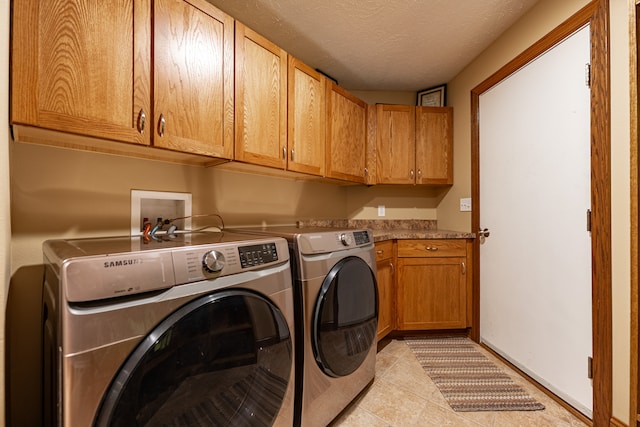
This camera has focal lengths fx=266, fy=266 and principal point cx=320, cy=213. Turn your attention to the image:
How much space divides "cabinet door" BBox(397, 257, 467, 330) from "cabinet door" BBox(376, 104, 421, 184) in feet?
2.65

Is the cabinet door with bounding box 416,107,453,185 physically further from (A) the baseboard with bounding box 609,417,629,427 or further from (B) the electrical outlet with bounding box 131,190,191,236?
(B) the electrical outlet with bounding box 131,190,191,236

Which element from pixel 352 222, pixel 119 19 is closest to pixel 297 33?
pixel 119 19

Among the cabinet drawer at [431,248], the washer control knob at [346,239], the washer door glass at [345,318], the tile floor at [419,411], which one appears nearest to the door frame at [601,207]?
the tile floor at [419,411]

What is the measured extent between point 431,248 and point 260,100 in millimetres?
1719

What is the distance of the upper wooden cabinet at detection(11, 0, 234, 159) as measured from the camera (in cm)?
84

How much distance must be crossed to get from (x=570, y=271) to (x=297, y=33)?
2259 mm

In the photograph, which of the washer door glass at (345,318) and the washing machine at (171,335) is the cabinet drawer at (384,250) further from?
the washing machine at (171,335)

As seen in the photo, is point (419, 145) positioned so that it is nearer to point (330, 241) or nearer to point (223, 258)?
point (330, 241)

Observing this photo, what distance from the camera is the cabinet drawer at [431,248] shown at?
2.21 meters

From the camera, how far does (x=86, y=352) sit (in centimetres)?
60

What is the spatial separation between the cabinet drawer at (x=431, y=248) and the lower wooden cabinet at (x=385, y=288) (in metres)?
0.13

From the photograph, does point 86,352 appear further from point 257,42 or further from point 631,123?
point 631,123

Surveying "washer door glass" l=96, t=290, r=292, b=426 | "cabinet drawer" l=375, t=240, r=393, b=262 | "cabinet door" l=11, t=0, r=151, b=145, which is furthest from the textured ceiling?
"washer door glass" l=96, t=290, r=292, b=426

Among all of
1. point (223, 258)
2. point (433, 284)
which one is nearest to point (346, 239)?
point (223, 258)
